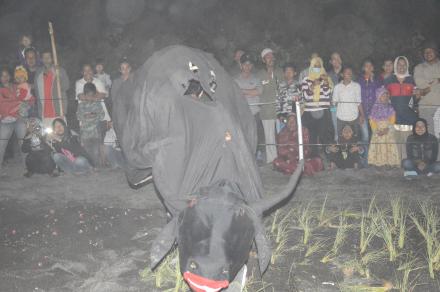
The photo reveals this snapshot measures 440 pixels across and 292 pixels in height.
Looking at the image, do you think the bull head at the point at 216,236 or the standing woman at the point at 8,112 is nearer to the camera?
the bull head at the point at 216,236

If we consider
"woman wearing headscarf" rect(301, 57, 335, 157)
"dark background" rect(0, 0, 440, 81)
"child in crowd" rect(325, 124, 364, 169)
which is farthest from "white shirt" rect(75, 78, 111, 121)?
"dark background" rect(0, 0, 440, 81)

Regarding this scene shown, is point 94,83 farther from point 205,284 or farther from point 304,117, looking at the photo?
point 205,284

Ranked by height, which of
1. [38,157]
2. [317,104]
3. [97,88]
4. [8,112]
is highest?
[97,88]

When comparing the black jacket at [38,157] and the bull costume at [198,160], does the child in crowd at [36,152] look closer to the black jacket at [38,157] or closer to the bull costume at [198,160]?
the black jacket at [38,157]

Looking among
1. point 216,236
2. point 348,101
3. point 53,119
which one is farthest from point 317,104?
point 216,236

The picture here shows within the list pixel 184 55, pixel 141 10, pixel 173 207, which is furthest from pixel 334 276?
pixel 141 10

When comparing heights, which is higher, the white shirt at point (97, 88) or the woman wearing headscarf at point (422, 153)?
the white shirt at point (97, 88)

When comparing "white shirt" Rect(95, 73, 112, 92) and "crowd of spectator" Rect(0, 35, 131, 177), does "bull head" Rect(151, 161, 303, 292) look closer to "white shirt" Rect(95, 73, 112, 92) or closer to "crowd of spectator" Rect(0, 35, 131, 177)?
"crowd of spectator" Rect(0, 35, 131, 177)

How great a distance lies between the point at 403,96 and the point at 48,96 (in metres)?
5.49

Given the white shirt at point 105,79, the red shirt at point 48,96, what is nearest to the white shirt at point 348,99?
the white shirt at point 105,79

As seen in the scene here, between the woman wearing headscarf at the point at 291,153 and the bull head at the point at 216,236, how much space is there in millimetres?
3720

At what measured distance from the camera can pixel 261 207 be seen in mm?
3342

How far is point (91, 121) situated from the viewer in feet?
25.2

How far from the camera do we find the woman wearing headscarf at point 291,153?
23.6ft
